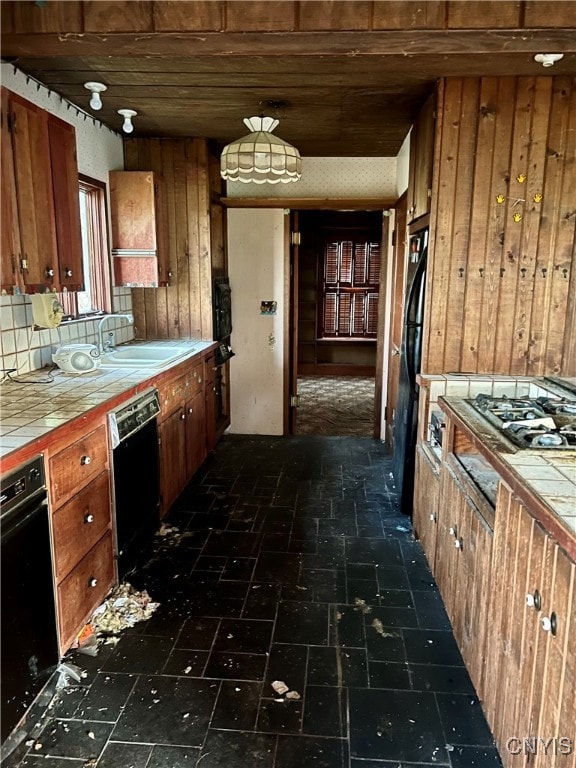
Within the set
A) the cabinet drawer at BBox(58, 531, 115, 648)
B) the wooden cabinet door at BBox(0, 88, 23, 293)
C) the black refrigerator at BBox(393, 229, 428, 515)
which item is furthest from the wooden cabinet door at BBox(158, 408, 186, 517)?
the black refrigerator at BBox(393, 229, 428, 515)

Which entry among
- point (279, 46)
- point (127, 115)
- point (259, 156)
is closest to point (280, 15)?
point (279, 46)

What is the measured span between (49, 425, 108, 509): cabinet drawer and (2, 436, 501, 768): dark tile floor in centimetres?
69

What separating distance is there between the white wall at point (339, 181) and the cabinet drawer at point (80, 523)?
10.8ft

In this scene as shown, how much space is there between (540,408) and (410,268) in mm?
1499

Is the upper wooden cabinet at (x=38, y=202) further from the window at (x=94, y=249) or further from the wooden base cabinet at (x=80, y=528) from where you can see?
the window at (x=94, y=249)

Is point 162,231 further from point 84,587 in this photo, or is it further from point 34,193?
point 84,587

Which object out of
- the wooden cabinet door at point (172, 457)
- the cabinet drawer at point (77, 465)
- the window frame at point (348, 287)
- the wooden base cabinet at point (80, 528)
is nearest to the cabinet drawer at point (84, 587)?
the wooden base cabinet at point (80, 528)

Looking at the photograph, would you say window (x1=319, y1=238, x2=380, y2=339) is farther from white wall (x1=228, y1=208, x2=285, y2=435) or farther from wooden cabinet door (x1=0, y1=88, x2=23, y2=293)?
wooden cabinet door (x1=0, y1=88, x2=23, y2=293)

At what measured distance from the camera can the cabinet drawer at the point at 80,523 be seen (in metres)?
1.99

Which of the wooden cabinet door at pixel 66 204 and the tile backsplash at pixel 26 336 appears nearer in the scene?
the wooden cabinet door at pixel 66 204

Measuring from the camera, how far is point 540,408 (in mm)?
2279

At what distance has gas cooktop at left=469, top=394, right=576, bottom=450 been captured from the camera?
5.91ft

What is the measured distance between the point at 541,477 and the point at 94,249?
130 inches

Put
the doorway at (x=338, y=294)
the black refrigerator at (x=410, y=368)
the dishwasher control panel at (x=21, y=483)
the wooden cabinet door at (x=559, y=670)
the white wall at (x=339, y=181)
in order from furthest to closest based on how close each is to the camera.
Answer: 1. the doorway at (x=338, y=294)
2. the white wall at (x=339, y=181)
3. the black refrigerator at (x=410, y=368)
4. the dishwasher control panel at (x=21, y=483)
5. the wooden cabinet door at (x=559, y=670)
